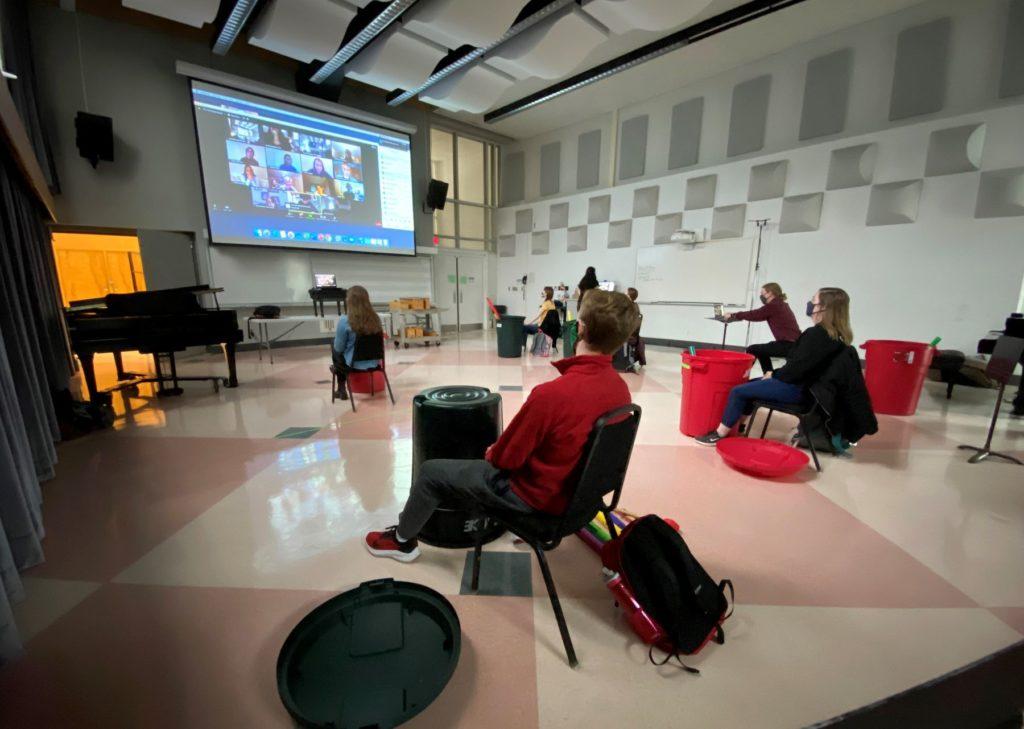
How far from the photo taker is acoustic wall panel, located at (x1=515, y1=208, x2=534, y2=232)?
9.34 meters

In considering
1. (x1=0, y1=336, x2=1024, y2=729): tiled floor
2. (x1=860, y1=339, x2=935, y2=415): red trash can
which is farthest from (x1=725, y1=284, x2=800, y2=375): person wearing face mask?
(x1=0, y1=336, x2=1024, y2=729): tiled floor

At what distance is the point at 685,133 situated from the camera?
7.06 metres

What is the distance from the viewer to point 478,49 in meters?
5.54

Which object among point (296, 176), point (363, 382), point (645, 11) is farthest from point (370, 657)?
point (296, 176)

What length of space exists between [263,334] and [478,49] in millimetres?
5659

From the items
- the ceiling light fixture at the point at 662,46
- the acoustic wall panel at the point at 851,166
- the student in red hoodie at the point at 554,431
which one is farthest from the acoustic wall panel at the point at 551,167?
the student in red hoodie at the point at 554,431

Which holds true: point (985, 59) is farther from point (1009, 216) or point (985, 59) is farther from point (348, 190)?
point (348, 190)

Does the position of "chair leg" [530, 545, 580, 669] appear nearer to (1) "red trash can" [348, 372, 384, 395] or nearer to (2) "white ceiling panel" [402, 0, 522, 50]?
(1) "red trash can" [348, 372, 384, 395]

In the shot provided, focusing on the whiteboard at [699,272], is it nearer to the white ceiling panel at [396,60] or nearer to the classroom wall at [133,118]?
the white ceiling panel at [396,60]

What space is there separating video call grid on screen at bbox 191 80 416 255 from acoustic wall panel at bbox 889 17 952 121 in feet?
25.3

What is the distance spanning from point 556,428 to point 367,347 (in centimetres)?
281

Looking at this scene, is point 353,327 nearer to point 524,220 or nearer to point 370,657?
point 370,657

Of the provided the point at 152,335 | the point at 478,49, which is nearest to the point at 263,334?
the point at 152,335

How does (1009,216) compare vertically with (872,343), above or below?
above
